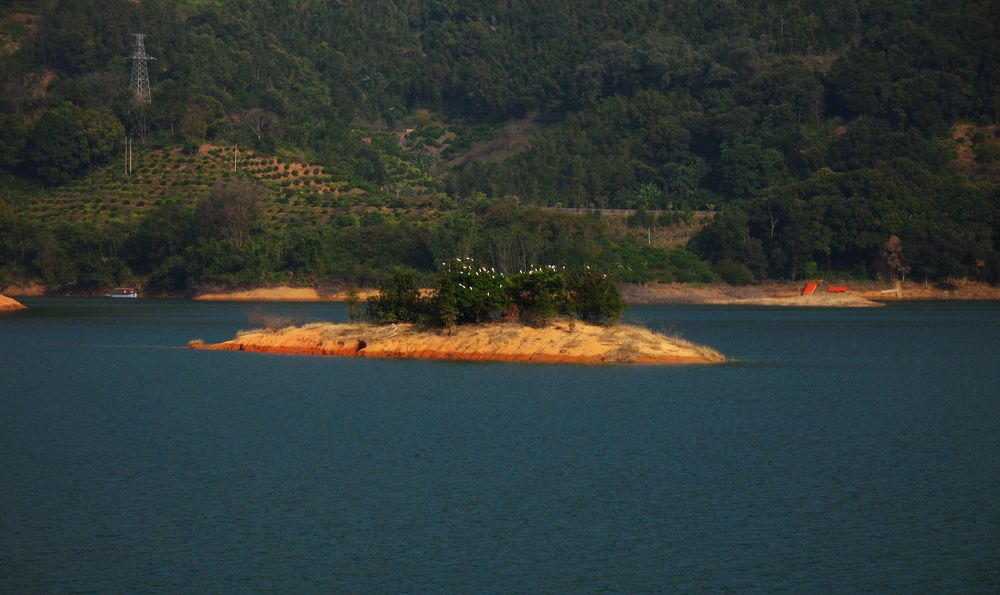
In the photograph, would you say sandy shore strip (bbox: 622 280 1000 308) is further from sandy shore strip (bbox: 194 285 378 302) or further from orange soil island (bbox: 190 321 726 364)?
orange soil island (bbox: 190 321 726 364)

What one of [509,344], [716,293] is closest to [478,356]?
[509,344]

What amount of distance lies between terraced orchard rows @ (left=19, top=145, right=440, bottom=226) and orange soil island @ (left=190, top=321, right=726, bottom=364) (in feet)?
313

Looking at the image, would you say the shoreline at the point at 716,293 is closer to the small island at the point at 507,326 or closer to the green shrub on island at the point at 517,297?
the small island at the point at 507,326

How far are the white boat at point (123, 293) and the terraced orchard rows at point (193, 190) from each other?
29.6ft

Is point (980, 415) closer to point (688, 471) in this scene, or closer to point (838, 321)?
point (688, 471)

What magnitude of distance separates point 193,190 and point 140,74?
29.6 metres

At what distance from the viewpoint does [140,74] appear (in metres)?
187

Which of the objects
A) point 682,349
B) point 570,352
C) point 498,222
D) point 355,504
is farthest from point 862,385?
point 498,222

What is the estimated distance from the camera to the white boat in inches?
6033

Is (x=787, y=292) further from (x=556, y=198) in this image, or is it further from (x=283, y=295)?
(x=283, y=295)

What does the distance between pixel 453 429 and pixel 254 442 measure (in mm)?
6539

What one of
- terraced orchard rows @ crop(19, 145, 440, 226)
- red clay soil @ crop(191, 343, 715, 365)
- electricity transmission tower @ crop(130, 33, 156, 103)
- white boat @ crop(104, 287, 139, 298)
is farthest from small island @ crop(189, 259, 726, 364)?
electricity transmission tower @ crop(130, 33, 156, 103)

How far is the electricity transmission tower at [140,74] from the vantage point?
604 feet

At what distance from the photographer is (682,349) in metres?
63.8
